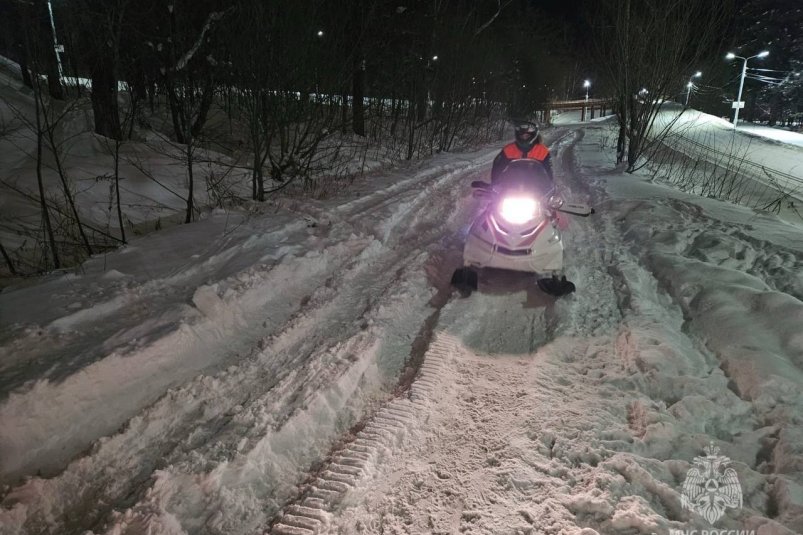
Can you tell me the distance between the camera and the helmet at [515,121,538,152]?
643cm

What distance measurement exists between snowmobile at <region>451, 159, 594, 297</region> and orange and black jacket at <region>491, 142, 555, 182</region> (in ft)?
2.31

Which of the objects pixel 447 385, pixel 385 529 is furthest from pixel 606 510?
pixel 447 385

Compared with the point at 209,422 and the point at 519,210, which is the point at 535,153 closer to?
the point at 519,210

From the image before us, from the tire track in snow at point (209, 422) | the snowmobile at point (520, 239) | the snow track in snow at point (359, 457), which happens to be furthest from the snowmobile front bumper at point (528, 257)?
the snow track in snow at point (359, 457)

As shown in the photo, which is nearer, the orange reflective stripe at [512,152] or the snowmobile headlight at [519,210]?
the snowmobile headlight at [519,210]

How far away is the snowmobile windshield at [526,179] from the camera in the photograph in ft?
19.1

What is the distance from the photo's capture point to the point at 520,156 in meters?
6.56

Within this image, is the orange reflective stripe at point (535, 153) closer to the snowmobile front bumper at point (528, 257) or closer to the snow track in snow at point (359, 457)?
the snowmobile front bumper at point (528, 257)

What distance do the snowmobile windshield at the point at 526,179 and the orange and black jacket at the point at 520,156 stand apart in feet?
0.67

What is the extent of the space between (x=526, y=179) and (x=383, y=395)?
3.59 meters

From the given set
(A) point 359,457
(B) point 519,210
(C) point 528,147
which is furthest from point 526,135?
(A) point 359,457

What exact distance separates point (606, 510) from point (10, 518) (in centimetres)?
321

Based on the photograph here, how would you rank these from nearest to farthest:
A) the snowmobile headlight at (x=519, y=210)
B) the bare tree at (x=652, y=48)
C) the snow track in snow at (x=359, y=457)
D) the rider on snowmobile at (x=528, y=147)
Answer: the snow track in snow at (x=359, y=457) < the snowmobile headlight at (x=519, y=210) < the rider on snowmobile at (x=528, y=147) < the bare tree at (x=652, y=48)

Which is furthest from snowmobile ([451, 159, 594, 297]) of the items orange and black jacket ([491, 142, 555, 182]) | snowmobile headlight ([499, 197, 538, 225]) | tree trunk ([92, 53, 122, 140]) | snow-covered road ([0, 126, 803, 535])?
tree trunk ([92, 53, 122, 140])
